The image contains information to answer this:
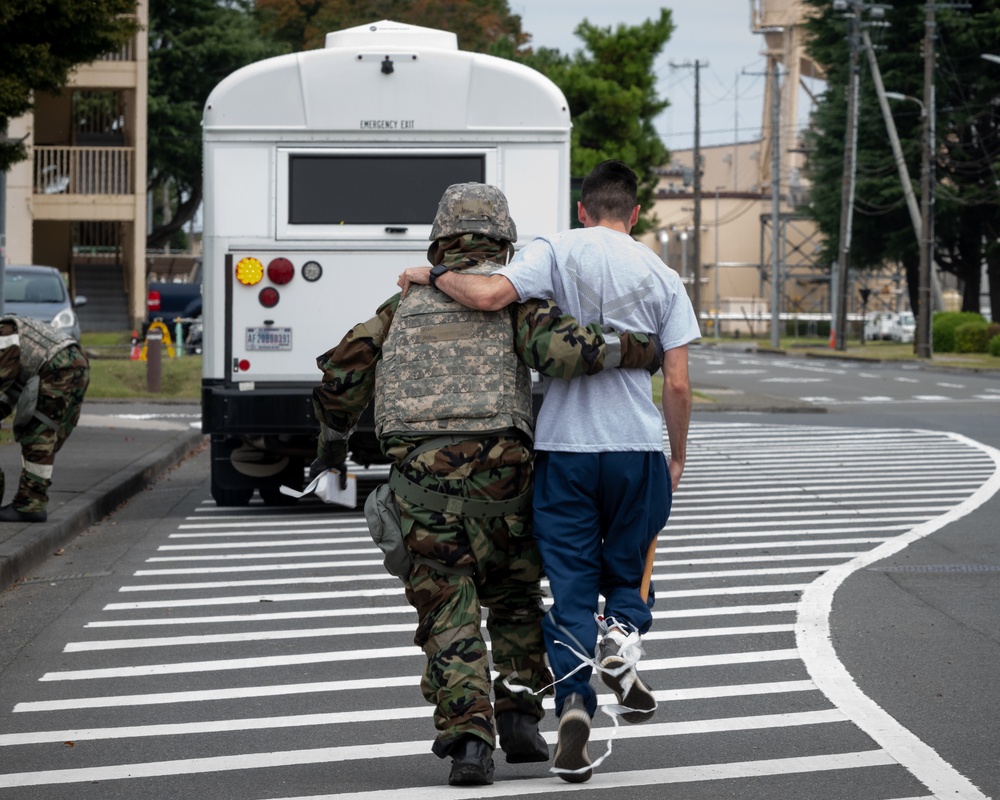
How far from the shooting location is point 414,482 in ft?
17.3

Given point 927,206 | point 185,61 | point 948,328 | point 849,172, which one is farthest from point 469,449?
point 849,172

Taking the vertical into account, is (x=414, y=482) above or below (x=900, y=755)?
above

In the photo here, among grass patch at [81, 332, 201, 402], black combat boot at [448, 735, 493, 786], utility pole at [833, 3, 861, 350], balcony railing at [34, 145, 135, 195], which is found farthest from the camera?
utility pole at [833, 3, 861, 350]

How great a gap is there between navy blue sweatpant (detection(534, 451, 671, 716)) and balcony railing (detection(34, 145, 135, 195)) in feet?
113

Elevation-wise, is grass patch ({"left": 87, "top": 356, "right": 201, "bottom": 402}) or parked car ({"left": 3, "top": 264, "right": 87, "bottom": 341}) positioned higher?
parked car ({"left": 3, "top": 264, "right": 87, "bottom": 341})

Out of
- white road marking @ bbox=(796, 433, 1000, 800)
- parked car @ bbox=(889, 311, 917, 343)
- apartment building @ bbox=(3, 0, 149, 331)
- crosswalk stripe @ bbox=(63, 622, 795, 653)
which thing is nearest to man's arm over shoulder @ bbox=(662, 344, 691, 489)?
white road marking @ bbox=(796, 433, 1000, 800)

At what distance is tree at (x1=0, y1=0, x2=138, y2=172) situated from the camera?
578 inches

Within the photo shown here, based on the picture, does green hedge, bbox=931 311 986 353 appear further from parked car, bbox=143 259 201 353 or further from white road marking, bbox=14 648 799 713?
white road marking, bbox=14 648 799 713

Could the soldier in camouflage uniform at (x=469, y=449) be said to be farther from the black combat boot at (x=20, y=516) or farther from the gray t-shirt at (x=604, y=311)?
the black combat boot at (x=20, y=516)

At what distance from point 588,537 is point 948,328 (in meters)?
48.6

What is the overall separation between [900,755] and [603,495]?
4.49ft

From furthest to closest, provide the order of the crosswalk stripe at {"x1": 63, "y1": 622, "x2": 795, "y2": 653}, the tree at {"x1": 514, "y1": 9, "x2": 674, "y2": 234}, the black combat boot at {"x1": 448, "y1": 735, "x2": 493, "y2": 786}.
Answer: the tree at {"x1": 514, "y1": 9, "x2": 674, "y2": 234}, the crosswalk stripe at {"x1": 63, "y1": 622, "x2": 795, "y2": 653}, the black combat boot at {"x1": 448, "y1": 735, "x2": 493, "y2": 786}

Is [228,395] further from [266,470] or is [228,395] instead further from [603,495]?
[603,495]

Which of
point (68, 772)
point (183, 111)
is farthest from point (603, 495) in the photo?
point (183, 111)
